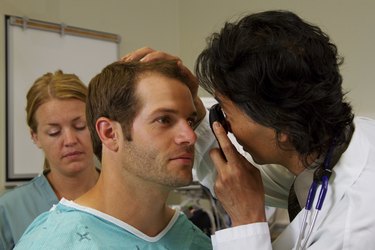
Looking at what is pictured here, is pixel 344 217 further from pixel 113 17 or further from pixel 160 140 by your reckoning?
pixel 113 17

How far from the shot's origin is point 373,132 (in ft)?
4.18

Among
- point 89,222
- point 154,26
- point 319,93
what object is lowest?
point 89,222

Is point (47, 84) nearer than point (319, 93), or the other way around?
point (319, 93)

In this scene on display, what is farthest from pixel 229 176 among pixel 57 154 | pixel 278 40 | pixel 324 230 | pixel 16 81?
pixel 16 81

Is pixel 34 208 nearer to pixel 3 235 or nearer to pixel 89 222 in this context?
pixel 3 235

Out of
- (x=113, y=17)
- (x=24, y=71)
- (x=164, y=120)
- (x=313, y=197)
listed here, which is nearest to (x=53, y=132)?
(x=164, y=120)

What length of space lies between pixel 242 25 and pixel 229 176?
41cm

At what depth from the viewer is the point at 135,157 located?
1338mm

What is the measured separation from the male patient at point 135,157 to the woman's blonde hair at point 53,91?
22.7 inches

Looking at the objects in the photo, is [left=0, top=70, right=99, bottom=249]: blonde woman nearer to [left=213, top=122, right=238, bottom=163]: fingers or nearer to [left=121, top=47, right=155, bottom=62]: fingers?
[left=121, top=47, right=155, bottom=62]: fingers

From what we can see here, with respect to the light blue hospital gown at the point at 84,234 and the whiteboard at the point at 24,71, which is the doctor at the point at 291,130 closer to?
the light blue hospital gown at the point at 84,234

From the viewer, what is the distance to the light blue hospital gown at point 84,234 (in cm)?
119

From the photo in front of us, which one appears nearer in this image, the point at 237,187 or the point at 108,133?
the point at 237,187

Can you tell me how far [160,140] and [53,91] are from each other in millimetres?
855
